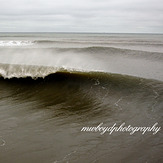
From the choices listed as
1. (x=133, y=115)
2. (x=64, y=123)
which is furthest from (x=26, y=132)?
(x=133, y=115)

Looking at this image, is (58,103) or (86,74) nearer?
(58,103)

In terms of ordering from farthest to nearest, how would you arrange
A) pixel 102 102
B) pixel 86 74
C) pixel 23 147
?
pixel 86 74 → pixel 102 102 → pixel 23 147

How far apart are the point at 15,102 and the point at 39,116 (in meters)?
1.75

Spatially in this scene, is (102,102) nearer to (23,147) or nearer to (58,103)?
(58,103)

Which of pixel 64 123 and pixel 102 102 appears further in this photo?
pixel 102 102

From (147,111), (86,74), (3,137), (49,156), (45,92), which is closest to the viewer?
(49,156)

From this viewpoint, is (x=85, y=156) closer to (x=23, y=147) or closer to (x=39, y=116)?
(x=23, y=147)

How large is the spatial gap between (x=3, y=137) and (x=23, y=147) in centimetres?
67

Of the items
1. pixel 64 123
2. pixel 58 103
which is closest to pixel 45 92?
pixel 58 103

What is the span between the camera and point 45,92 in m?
8.74

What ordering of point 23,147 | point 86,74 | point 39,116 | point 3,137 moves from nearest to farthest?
point 23,147 < point 3,137 < point 39,116 < point 86,74

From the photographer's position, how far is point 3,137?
15.6 ft

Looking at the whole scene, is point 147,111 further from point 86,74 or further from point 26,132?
point 86,74

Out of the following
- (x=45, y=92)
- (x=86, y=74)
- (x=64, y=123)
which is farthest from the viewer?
(x=86, y=74)
